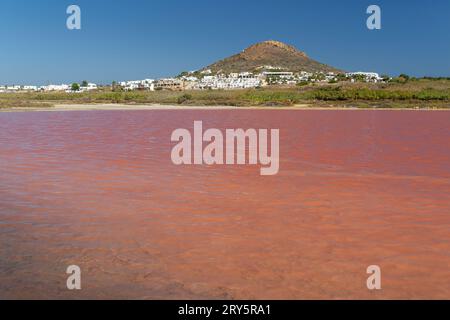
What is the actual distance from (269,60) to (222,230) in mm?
160653

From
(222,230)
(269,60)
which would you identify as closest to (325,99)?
(222,230)

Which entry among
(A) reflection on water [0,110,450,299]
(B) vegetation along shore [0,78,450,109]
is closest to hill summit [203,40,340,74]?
(B) vegetation along shore [0,78,450,109]

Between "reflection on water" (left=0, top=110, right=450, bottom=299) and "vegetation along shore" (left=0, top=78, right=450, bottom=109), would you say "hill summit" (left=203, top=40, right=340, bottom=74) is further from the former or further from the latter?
"reflection on water" (left=0, top=110, right=450, bottom=299)

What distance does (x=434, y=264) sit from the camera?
4.61 metres

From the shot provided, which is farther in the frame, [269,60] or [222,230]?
[269,60]

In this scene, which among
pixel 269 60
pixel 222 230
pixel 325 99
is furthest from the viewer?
pixel 269 60

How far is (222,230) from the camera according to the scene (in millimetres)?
5727

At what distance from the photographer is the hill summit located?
506 feet

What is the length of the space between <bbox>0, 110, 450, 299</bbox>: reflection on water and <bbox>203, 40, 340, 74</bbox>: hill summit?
140 meters

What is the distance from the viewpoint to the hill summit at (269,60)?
154 m

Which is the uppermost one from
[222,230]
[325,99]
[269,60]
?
[269,60]

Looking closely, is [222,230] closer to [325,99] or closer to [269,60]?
[325,99]
